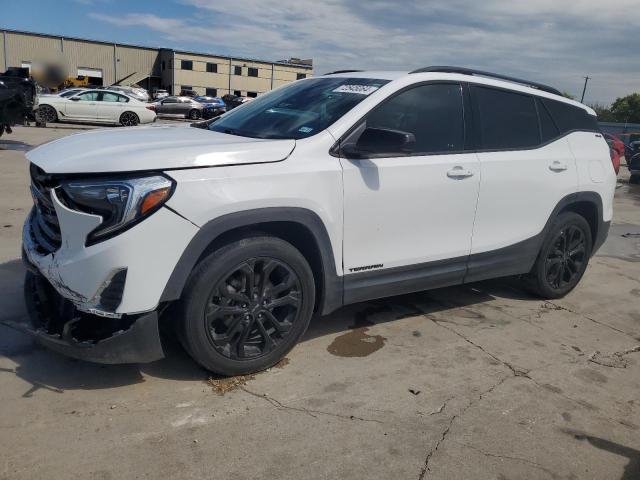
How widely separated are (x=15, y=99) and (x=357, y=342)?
11275mm

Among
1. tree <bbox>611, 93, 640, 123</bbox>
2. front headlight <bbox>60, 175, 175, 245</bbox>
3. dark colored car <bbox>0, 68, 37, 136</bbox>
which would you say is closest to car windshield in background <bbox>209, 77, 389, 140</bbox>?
front headlight <bbox>60, 175, 175, 245</bbox>

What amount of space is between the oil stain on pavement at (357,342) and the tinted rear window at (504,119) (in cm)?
Answer: 164

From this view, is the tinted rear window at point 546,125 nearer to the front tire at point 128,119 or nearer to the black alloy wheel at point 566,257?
the black alloy wheel at point 566,257

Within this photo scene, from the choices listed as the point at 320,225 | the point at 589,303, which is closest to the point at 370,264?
the point at 320,225

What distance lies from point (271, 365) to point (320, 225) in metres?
0.92

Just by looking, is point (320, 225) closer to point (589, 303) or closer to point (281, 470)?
point (281, 470)

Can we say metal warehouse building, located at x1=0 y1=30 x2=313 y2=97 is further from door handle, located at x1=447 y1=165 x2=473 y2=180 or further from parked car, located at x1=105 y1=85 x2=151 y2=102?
door handle, located at x1=447 y1=165 x2=473 y2=180

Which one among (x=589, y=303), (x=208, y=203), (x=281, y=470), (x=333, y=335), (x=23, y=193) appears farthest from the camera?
(x=23, y=193)

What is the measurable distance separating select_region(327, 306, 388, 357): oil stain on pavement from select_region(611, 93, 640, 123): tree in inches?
2144

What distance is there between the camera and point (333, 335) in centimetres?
402

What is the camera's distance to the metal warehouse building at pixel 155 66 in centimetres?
6056

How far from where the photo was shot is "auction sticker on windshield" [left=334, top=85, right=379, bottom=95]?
Answer: 12.1ft

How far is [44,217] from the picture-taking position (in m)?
3.11

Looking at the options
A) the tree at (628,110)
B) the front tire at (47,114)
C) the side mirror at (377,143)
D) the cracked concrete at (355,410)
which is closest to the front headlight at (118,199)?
the cracked concrete at (355,410)
